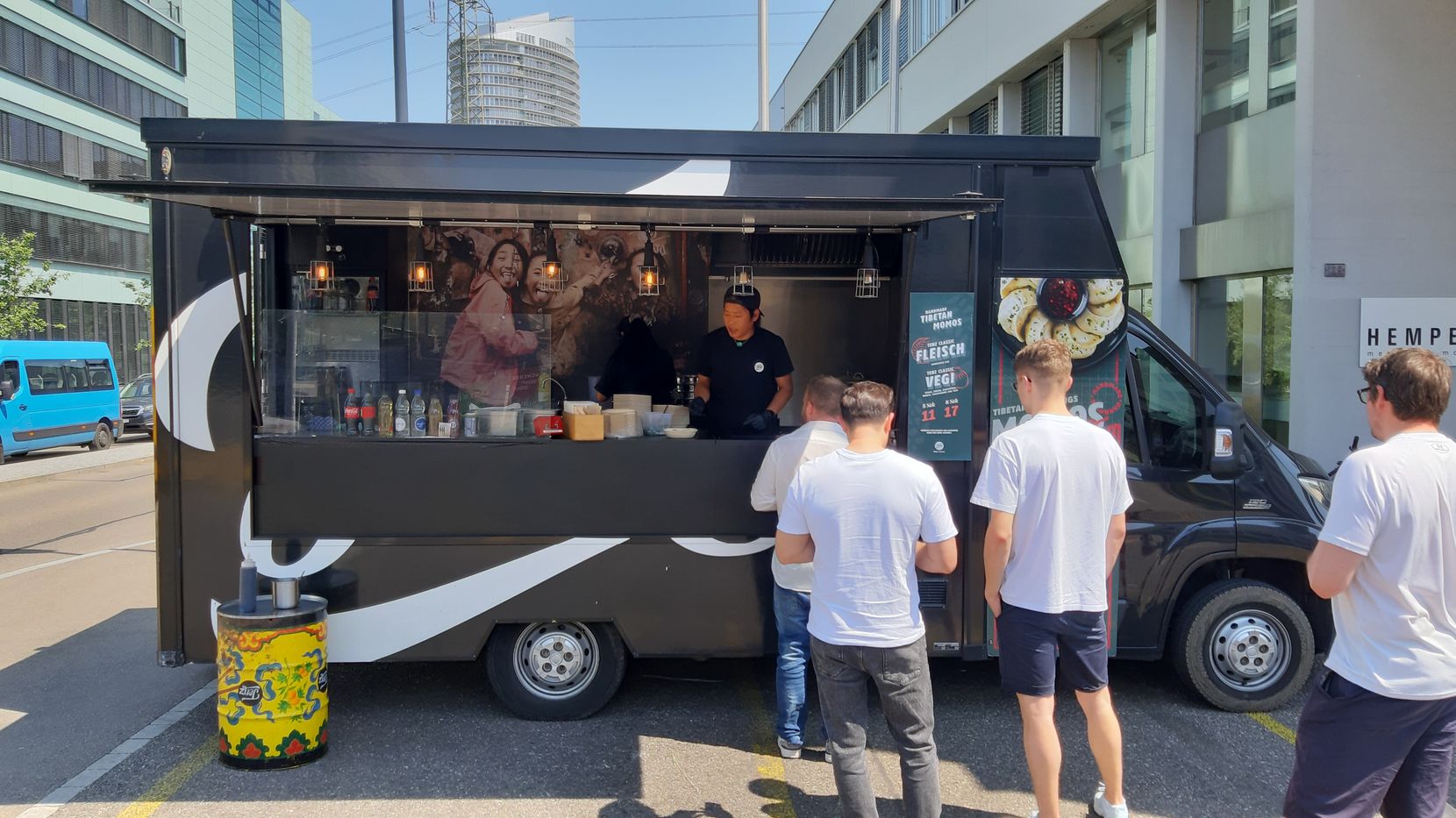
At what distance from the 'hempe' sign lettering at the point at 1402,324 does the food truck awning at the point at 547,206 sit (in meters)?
6.92

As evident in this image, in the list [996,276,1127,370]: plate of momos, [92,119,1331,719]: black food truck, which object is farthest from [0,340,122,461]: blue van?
[996,276,1127,370]: plate of momos

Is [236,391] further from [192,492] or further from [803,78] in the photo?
[803,78]

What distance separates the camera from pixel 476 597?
4.84m

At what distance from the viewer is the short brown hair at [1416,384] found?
2896 mm

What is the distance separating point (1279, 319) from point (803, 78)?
98.0 ft

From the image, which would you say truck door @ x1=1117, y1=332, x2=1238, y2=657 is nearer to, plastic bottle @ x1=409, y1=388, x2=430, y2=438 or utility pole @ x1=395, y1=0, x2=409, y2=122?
plastic bottle @ x1=409, y1=388, x2=430, y2=438

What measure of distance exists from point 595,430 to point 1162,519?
9.39 ft

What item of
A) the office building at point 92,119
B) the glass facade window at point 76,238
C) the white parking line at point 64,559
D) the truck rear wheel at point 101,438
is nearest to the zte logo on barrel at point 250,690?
the white parking line at point 64,559

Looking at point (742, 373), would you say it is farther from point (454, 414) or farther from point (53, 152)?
point (53, 152)

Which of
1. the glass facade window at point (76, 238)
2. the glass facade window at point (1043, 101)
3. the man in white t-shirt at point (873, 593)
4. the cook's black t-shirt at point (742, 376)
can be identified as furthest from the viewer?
the glass facade window at point (76, 238)

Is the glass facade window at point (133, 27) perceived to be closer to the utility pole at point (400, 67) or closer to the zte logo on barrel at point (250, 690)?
the utility pole at point (400, 67)

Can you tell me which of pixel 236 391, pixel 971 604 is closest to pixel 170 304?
pixel 236 391

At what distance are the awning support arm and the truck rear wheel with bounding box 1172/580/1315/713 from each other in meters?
4.66

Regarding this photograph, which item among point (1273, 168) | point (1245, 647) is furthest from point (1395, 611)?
point (1273, 168)
